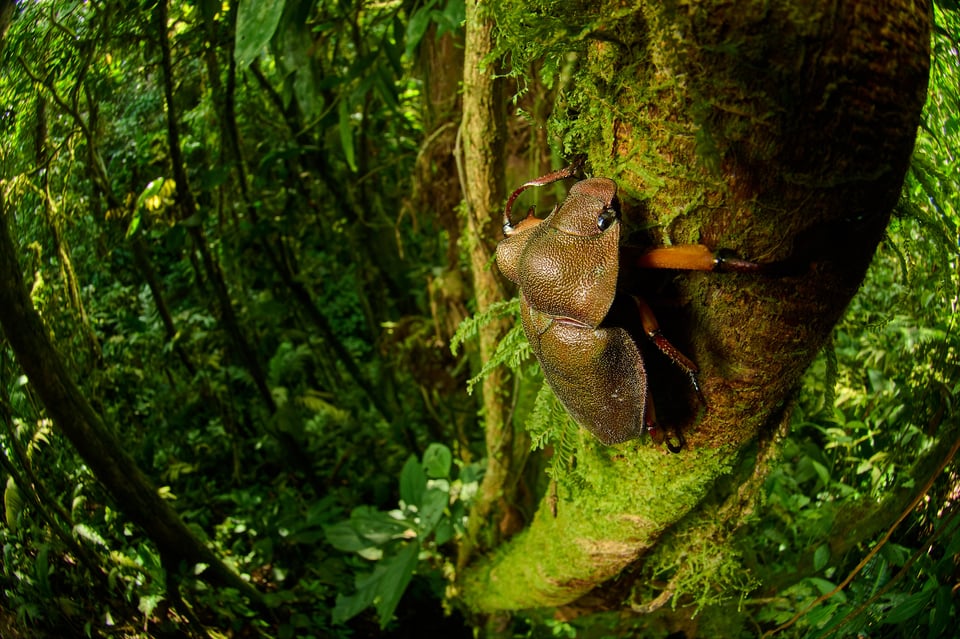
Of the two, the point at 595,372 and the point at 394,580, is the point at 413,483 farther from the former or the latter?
the point at 595,372

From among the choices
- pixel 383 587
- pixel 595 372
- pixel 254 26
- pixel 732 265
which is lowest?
pixel 383 587

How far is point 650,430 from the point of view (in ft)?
2.53

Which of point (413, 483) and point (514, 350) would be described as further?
point (413, 483)

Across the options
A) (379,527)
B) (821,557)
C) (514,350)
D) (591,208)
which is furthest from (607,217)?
(379,527)

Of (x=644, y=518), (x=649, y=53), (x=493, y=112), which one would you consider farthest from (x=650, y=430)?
(x=493, y=112)

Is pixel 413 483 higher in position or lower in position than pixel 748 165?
lower

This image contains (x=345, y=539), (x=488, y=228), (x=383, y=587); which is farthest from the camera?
(x=345, y=539)

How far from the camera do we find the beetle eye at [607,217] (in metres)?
0.67

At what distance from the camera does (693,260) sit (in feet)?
2.15

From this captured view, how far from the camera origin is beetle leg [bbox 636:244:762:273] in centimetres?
64

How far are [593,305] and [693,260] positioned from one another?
0.11m

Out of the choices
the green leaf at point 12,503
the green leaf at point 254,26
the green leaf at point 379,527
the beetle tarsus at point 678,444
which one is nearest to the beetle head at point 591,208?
the beetle tarsus at point 678,444

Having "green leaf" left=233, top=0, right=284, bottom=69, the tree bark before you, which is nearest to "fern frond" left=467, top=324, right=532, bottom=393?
the tree bark

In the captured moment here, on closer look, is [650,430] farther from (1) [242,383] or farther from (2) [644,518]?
(1) [242,383]
